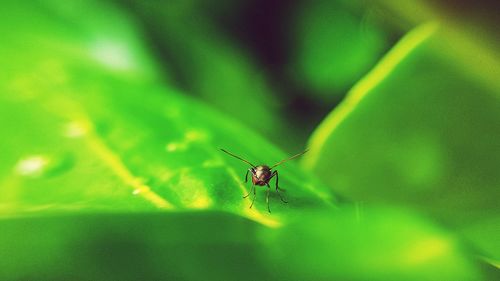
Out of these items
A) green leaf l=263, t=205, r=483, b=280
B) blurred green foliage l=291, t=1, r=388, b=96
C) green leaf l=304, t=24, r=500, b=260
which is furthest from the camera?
blurred green foliage l=291, t=1, r=388, b=96

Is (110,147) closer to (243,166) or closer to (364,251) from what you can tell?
(243,166)

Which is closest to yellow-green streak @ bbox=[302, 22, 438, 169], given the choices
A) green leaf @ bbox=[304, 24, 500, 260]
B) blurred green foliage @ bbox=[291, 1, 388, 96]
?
green leaf @ bbox=[304, 24, 500, 260]

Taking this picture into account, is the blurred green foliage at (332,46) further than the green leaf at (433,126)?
Yes

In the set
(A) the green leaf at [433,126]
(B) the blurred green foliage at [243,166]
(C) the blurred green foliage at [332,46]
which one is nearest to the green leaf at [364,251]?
(B) the blurred green foliage at [243,166]

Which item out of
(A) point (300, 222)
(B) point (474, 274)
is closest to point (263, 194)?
(A) point (300, 222)

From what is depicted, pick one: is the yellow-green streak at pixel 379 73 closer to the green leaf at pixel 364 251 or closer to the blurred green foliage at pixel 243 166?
the blurred green foliage at pixel 243 166

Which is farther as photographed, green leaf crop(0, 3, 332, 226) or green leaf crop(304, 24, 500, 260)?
green leaf crop(304, 24, 500, 260)

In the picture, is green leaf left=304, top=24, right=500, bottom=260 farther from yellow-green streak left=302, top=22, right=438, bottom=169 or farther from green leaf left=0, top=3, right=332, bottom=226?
green leaf left=0, top=3, right=332, bottom=226
